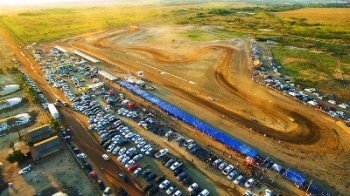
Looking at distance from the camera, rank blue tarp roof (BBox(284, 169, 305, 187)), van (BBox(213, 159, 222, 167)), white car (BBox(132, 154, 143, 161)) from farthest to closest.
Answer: white car (BBox(132, 154, 143, 161))
van (BBox(213, 159, 222, 167))
blue tarp roof (BBox(284, 169, 305, 187))

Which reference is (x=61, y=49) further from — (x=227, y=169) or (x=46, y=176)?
(x=227, y=169)

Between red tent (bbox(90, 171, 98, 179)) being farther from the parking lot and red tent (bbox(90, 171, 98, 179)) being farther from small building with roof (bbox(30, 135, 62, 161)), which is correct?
small building with roof (bbox(30, 135, 62, 161))

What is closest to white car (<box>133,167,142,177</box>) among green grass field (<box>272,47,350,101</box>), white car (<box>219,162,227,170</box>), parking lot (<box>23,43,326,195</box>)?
parking lot (<box>23,43,326,195</box>)

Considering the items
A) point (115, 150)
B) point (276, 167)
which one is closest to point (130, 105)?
Result: point (115, 150)

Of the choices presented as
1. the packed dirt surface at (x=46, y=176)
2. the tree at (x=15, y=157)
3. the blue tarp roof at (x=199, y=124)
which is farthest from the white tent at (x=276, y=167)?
the tree at (x=15, y=157)

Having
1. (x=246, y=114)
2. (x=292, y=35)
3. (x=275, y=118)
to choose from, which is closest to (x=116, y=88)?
(x=246, y=114)
